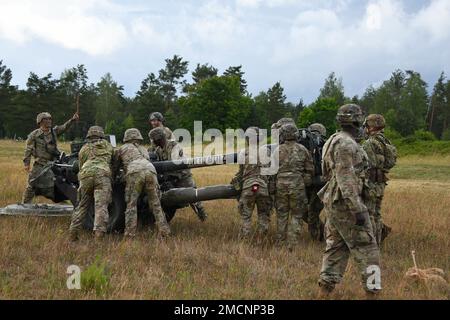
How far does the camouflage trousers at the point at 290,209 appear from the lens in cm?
862

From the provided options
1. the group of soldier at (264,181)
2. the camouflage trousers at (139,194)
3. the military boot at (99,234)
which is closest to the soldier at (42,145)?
the group of soldier at (264,181)

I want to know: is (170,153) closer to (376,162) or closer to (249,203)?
(249,203)

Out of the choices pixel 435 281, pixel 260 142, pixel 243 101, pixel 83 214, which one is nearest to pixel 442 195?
pixel 260 142

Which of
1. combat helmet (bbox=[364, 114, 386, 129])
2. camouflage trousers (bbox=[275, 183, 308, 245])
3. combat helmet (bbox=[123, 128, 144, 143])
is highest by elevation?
combat helmet (bbox=[364, 114, 386, 129])

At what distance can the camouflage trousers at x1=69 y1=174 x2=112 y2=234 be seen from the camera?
854 cm

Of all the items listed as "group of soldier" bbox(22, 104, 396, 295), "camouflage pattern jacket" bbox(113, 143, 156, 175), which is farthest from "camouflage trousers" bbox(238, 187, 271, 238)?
"camouflage pattern jacket" bbox(113, 143, 156, 175)

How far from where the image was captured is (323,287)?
19.6 ft

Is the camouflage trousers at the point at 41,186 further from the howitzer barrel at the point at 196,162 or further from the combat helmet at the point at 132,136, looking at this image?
the howitzer barrel at the point at 196,162

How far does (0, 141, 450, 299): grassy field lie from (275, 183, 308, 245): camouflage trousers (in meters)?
0.27

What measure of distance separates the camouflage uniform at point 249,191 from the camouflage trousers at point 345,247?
10.1 feet

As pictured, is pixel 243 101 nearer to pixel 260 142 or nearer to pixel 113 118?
pixel 113 118

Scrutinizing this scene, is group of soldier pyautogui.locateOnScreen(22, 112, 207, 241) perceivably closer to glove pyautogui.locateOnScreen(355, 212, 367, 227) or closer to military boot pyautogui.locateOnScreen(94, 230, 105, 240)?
military boot pyautogui.locateOnScreen(94, 230, 105, 240)

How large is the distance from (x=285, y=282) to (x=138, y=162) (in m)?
3.61

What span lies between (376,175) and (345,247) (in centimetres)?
273
